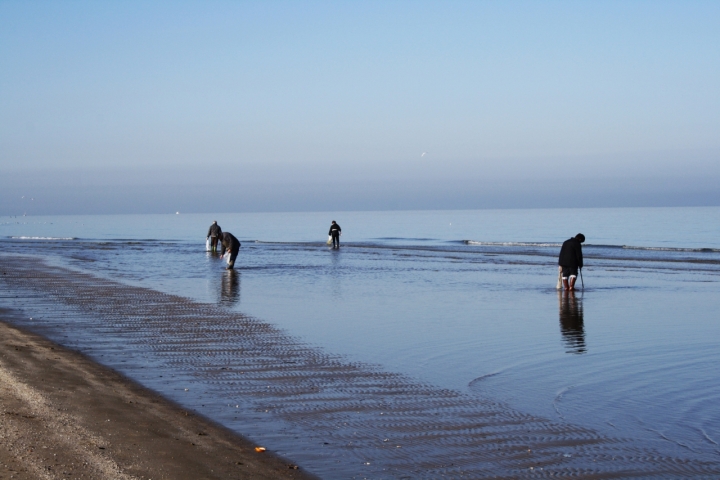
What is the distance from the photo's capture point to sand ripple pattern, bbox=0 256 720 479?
18.8 ft

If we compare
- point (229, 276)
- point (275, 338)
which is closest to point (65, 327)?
point (275, 338)

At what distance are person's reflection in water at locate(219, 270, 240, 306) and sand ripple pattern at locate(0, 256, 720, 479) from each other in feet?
12.6

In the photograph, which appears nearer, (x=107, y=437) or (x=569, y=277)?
(x=107, y=437)

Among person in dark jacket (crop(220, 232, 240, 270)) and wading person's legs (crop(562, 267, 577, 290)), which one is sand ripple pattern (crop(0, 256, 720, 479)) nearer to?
wading person's legs (crop(562, 267, 577, 290))

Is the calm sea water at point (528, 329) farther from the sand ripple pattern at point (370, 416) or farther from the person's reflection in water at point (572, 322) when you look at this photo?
the sand ripple pattern at point (370, 416)

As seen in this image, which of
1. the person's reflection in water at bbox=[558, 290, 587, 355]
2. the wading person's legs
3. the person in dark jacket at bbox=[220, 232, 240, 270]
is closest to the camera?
the person's reflection in water at bbox=[558, 290, 587, 355]

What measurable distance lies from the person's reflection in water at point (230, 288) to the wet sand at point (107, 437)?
8706 millimetres

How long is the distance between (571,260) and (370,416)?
12.7m

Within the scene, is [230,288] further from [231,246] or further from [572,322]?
[572,322]

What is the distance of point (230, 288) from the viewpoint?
2002cm

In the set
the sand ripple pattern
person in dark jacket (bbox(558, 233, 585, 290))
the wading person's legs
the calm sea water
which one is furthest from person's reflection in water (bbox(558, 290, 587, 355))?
the sand ripple pattern

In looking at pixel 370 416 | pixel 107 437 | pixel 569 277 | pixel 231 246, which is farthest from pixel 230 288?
pixel 107 437

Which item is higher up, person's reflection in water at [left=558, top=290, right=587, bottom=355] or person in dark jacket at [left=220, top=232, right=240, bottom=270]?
person in dark jacket at [left=220, top=232, right=240, bottom=270]

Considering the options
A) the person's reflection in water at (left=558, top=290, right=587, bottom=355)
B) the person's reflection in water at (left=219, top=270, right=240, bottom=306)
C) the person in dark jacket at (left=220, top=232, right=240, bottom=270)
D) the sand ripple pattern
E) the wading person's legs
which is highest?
the person in dark jacket at (left=220, top=232, right=240, bottom=270)
